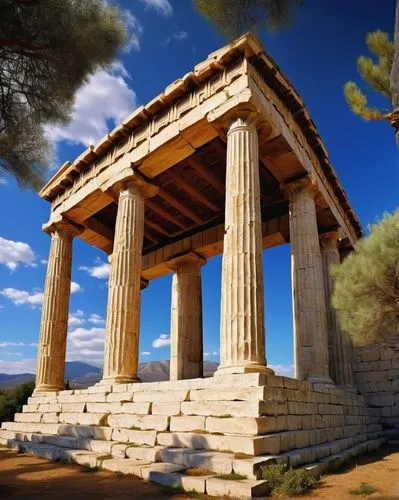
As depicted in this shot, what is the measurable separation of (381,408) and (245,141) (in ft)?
42.2

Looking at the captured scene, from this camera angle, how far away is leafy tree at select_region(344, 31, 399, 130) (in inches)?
505

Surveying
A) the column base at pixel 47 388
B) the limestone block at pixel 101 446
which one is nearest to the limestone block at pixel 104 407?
the limestone block at pixel 101 446

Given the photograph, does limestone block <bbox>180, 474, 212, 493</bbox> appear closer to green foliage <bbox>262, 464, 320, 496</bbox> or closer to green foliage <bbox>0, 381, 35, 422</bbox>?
green foliage <bbox>262, 464, 320, 496</bbox>

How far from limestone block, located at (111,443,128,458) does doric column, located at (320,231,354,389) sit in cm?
1088

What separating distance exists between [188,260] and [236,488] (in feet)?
51.8

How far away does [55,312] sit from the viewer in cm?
1742

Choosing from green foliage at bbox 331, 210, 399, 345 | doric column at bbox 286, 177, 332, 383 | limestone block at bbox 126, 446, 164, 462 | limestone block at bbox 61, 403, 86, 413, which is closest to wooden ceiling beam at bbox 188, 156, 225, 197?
doric column at bbox 286, 177, 332, 383

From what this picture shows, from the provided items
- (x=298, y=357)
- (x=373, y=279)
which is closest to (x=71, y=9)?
(x=373, y=279)

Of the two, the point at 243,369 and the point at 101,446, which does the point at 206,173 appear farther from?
the point at 101,446

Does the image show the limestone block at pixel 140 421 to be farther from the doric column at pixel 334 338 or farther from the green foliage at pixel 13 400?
the green foliage at pixel 13 400

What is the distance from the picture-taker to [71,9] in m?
7.93

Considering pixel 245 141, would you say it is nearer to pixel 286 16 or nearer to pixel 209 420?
pixel 286 16

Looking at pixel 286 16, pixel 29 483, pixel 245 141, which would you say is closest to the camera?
pixel 286 16

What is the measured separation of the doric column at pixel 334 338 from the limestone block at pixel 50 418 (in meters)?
10.7
